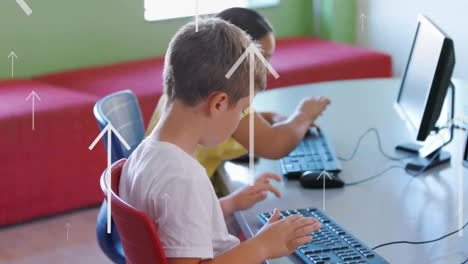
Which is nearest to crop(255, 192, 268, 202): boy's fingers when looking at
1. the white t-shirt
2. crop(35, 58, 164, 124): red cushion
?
the white t-shirt

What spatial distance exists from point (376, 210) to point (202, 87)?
505 millimetres

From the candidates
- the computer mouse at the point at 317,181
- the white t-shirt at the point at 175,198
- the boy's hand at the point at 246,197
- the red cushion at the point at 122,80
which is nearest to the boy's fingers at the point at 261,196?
the boy's hand at the point at 246,197

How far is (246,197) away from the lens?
61.9 inches

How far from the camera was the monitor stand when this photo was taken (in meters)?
1.77

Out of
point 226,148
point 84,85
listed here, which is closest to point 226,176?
point 226,148

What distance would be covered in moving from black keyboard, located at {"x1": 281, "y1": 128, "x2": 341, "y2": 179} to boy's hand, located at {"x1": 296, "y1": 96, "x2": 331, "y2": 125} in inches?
2.4

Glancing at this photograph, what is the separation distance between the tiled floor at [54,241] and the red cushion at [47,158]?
0.06 meters

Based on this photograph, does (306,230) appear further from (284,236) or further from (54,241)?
(54,241)

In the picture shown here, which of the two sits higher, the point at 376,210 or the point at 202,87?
the point at 202,87

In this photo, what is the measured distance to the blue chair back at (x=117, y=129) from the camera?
178 cm

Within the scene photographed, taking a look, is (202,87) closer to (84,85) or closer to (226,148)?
(226,148)

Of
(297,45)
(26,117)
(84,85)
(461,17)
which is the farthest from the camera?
(297,45)

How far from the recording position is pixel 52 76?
3.71m
